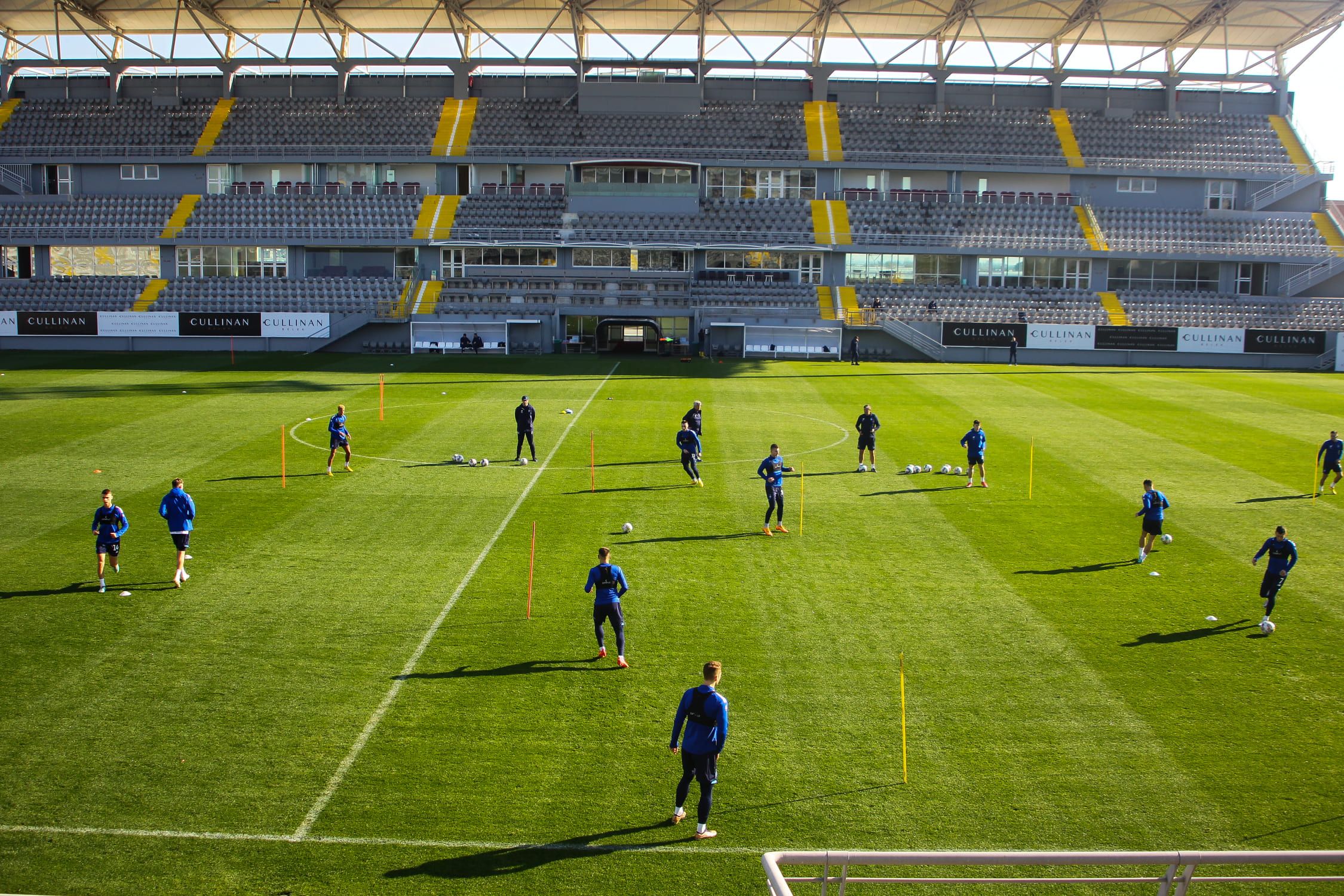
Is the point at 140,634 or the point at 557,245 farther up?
the point at 557,245

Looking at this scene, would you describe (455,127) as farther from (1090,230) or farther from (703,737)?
(703,737)

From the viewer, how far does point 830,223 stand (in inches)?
2450

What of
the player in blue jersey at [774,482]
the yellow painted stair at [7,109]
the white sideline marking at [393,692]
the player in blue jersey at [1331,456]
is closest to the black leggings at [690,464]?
the white sideline marking at [393,692]

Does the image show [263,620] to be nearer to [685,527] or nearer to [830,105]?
[685,527]

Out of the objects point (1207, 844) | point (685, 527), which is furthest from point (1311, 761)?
point (685, 527)

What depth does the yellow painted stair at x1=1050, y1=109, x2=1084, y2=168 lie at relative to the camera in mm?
65125

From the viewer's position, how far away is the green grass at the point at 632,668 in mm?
9992

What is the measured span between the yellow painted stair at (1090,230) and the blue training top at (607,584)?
54.8 meters

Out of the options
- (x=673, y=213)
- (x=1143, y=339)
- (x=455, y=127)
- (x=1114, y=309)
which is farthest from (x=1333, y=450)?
(x=455, y=127)

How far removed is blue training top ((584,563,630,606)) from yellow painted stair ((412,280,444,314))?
45.0m

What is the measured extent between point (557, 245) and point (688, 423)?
120 feet

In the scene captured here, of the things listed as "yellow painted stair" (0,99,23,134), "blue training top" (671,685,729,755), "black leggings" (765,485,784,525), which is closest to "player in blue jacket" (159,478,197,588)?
"black leggings" (765,485,784,525)

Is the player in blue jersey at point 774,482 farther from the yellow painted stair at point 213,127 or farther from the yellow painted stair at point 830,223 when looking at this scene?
the yellow painted stair at point 213,127

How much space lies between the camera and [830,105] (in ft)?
224
